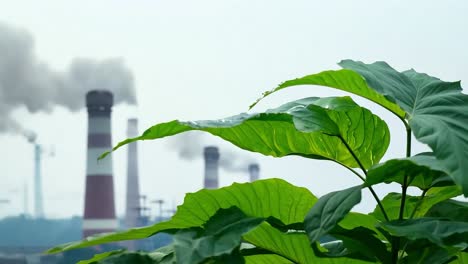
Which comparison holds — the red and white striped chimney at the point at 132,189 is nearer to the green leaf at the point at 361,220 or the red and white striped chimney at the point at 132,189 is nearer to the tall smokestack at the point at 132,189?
the tall smokestack at the point at 132,189

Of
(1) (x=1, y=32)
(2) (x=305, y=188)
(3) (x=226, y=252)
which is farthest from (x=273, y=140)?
(1) (x=1, y=32)

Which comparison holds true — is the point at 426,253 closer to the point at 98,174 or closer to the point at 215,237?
the point at 215,237

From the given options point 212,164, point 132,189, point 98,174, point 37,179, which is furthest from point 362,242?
point 37,179

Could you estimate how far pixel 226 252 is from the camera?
0.39 m

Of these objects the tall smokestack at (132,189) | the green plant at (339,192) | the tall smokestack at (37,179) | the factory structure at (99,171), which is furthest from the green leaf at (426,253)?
the tall smokestack at (37,179)

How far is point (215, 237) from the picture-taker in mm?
413

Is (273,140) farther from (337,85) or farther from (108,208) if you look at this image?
(108,208)

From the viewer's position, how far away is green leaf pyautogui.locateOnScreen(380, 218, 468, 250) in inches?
16.4

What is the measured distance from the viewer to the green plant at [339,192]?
1.36 feet

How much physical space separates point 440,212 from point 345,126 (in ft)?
0.28

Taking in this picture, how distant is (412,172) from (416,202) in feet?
0.39

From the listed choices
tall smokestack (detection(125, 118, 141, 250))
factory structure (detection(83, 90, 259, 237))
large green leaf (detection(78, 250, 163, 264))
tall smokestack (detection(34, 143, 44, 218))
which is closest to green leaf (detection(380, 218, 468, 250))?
large green leaf (detection(78, 250, 163, 264))

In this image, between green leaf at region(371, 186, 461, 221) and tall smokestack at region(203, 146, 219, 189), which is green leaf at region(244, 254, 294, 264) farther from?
tall smokestack at region(203, 146, 219, 189)

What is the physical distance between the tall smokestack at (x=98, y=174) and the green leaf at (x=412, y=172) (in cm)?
1527
